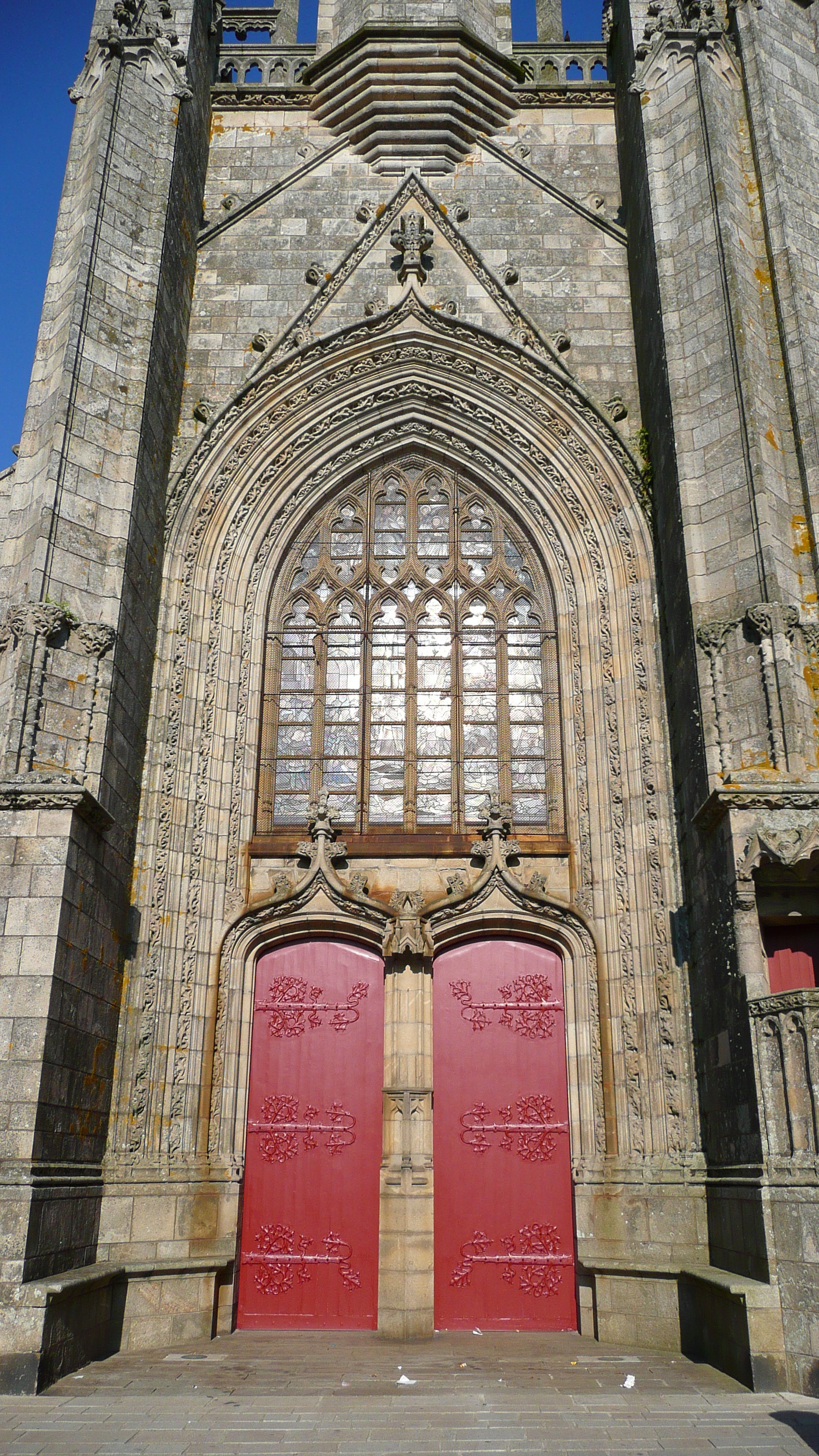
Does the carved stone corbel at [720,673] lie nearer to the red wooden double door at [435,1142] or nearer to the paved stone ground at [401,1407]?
the red wooden double door at [435,1142]

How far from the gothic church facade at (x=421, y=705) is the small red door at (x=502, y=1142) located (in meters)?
0.03

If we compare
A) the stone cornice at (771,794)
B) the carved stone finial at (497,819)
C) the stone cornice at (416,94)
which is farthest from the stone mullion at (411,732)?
the stone cornice at (416,94)

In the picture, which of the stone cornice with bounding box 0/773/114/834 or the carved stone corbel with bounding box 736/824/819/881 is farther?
A: the stone cornice with bounding box 0/773/114/834

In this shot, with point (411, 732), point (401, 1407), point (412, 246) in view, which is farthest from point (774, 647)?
point (412, 246)

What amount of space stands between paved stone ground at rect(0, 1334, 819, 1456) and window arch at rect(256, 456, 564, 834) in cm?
409

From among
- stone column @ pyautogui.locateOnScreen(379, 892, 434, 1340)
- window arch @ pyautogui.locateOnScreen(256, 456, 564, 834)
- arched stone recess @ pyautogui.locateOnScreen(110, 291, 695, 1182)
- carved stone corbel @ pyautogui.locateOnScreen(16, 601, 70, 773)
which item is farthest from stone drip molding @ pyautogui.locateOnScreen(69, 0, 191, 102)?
stone column @ pyautogui.locateOnScreen(379, 892, 434, 1340)

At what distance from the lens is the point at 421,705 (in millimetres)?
Answer: 10391

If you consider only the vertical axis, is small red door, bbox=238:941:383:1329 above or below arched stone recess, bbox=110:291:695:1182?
below

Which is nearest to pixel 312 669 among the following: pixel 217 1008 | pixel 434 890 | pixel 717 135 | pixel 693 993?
pixel 434 890

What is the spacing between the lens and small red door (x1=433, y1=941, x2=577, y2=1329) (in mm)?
8602

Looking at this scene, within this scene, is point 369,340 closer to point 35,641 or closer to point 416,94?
point 416,94

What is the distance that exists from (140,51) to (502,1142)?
10.4m

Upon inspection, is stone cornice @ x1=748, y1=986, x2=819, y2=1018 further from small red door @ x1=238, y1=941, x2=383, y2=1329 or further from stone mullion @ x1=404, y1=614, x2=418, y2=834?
Answer: stone mullion @ x1=404, y1=614, x2=418, y2=834

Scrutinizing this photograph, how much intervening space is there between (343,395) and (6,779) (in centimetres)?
545
